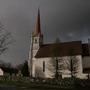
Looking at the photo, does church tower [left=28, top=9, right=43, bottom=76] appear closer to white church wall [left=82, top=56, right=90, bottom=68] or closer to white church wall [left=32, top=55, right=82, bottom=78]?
white church wall [left=32, top=55, right=82, bottom=78]

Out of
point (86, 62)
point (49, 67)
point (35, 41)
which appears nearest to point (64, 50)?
point (49, 67)

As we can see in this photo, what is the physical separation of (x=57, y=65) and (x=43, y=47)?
10.1 meters

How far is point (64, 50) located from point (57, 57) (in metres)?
3.34

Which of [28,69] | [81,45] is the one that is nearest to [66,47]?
[81,45]

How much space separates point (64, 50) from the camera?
59062 mm

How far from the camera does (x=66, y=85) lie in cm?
4050

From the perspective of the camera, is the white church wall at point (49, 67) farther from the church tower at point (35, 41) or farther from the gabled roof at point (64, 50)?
the church tower at point (35, 41)

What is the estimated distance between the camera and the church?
178 feet

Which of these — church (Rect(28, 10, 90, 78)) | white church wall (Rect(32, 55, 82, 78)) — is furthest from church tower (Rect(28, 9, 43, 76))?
white church wall (Rect(32, 55, 82, 78))

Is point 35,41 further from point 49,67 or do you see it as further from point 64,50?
point 49,67

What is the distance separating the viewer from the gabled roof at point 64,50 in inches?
2195

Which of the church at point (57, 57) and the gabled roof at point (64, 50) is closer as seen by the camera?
the church at point (57, 57)

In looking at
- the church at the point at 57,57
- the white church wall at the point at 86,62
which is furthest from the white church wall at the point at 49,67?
the white church wall at the point at 86,62

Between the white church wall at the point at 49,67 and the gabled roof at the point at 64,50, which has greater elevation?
the gabled roof at the point at 64,50
